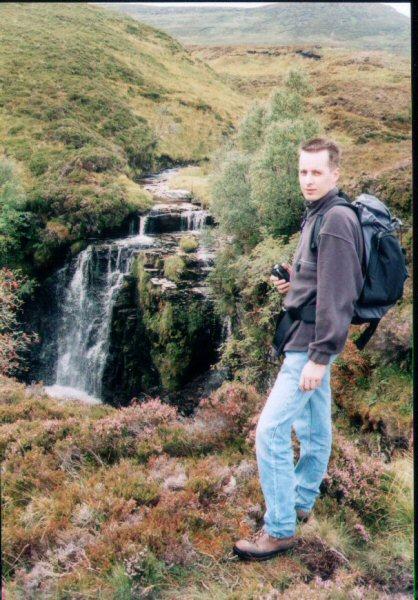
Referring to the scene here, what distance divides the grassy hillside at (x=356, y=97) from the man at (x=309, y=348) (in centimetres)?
799

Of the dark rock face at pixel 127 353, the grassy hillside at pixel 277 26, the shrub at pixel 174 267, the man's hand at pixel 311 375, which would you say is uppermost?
the grassy hillside at pixel 277 26

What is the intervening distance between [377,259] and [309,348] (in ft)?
2.34

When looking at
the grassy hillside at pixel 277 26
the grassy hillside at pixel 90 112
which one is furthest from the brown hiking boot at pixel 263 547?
the grassy hillside at pixel 277 26

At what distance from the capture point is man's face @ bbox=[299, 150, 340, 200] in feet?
9.78

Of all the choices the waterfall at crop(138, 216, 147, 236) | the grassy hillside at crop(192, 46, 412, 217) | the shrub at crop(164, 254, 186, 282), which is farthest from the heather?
the waterfall at crop(138, 216, 147, 236)

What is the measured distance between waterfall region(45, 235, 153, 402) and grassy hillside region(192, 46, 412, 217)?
8.56 meters

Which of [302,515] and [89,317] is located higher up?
[302,515]

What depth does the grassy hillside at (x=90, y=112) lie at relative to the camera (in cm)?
2161

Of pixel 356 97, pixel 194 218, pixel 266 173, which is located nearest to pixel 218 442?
pixel 266 173

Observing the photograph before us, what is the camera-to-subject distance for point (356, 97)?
27.0 meters

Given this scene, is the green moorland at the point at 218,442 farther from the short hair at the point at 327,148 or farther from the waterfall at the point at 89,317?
the short hair at the point at 327,148

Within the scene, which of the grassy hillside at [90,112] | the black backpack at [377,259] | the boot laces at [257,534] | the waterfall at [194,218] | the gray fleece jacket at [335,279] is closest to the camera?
the gray fleece jacket at [335,279]

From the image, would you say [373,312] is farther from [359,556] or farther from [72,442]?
[72,442]

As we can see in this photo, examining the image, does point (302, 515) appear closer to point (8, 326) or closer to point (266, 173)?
point (266, 173)
